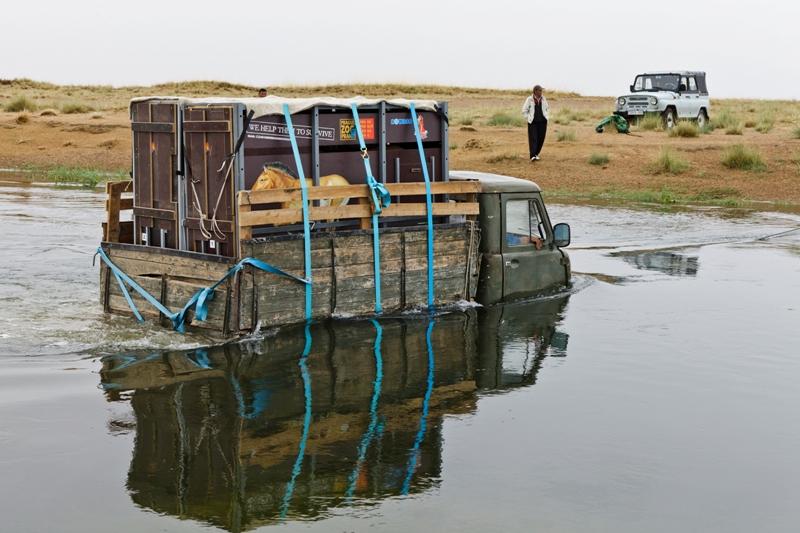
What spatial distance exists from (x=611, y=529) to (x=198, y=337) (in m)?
5.30

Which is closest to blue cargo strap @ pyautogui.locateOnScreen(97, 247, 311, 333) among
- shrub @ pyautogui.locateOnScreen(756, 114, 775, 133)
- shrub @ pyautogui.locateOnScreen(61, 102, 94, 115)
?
shrub @ pyautogui.locateOnScreen(756, 114, 775, 133)

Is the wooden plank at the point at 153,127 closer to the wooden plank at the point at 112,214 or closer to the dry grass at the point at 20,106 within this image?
the wooden plank at the point at 112,214

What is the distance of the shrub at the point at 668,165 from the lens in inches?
1141

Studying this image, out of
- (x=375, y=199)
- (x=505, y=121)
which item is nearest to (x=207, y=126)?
(x=375, y=199)

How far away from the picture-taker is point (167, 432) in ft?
27.1

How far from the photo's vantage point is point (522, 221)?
12867 mm

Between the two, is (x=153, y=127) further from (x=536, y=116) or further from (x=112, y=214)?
(x=536, y=116)

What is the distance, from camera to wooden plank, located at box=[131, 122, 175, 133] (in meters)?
11.0

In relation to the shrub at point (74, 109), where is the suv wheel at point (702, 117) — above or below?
below

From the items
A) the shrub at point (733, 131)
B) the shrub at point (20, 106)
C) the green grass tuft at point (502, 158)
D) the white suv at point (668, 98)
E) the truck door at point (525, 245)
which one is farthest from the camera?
the shrub at point (20, 106)

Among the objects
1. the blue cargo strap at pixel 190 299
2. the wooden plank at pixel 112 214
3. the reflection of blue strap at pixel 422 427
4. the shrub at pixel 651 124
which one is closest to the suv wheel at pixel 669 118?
the shrub at pixel 651 124

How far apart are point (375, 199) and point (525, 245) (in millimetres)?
2321

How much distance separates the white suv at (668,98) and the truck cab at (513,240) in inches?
1054

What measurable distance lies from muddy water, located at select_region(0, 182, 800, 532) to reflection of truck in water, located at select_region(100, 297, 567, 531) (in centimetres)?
2
